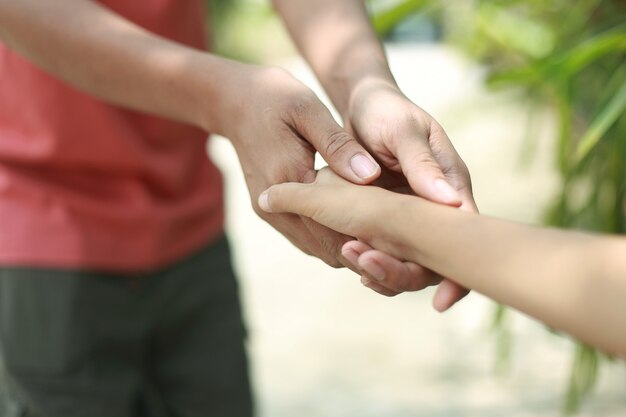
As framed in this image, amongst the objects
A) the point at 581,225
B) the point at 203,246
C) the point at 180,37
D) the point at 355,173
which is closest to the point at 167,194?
the point at 203,246

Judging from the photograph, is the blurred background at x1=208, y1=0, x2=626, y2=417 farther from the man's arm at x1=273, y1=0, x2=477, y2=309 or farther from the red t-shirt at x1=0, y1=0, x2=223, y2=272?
the red t-shirt at x1=0, y1=0, x2=223, y2=272

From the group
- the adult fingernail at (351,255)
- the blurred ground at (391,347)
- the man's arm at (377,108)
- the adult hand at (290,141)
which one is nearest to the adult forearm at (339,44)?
the man's arm at (377,108)

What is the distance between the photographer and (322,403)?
7.89 ft

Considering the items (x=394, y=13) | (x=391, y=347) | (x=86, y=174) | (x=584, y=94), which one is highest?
(x=584, y=94)

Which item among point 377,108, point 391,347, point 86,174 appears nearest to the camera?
point 377,108

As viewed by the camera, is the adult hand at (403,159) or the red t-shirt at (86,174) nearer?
the adult hand at (403,159)

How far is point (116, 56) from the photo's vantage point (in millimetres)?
1019

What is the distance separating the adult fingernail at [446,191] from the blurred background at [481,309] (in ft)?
1.51

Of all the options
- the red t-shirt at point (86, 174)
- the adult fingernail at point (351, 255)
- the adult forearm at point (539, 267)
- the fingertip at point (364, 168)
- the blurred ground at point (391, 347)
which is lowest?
the blurred ground at point (391, 347)

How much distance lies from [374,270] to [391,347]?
1.88 m

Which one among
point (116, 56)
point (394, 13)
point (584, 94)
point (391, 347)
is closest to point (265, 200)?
point (116, 56)

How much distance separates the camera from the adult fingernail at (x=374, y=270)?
859 millimetres

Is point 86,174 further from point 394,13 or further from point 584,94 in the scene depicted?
point 584,94

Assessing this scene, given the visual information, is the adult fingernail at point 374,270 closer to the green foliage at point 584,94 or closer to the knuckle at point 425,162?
the knuckle at point 425,162
